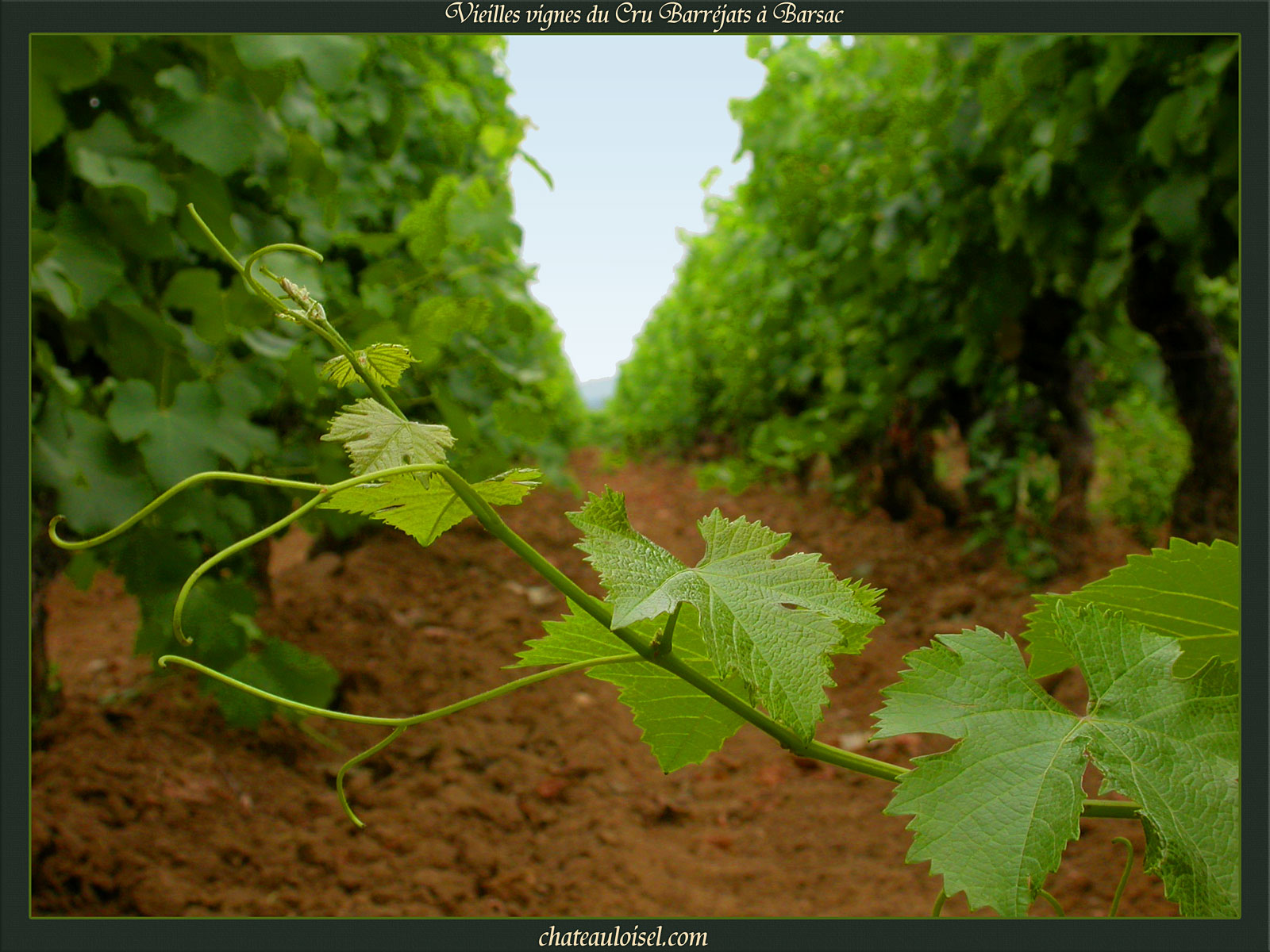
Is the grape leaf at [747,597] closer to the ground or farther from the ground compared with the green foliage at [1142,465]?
closer to the ground

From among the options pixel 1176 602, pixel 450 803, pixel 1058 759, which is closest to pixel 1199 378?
pixel 450 803

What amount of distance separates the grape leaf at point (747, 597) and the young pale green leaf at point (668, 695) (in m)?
0.08

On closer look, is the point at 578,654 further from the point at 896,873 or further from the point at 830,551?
the point at 830,551

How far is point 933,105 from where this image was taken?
326 centimetres

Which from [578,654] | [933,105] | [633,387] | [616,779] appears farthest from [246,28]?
[633,387]

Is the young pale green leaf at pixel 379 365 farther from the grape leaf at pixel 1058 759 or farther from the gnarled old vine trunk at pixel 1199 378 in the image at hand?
the gnarled old vine trunk at pixel 1199 378

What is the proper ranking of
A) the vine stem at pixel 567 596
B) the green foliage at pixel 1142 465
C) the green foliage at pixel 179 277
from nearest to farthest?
the vine stem at pixel 567 596 → the green foliage at pixel 179 277 → the green foliage at pixel 1142 465

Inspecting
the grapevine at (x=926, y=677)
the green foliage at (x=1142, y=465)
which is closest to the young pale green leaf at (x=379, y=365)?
the grapevine at (x=926, y=677)

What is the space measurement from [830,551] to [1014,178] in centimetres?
265

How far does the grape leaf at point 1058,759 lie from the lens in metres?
0.38

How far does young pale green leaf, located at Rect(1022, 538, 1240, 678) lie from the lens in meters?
0.46

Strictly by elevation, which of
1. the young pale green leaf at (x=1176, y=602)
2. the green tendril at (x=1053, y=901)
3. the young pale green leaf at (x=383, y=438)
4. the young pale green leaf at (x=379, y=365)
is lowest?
the green tendril at (x=1053, y=901)

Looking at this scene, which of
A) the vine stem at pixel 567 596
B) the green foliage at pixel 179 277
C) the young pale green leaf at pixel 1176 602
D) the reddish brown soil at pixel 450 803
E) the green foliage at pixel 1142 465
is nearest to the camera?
the vine stem at pixel 567 596

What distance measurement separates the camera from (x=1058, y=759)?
40 cm
